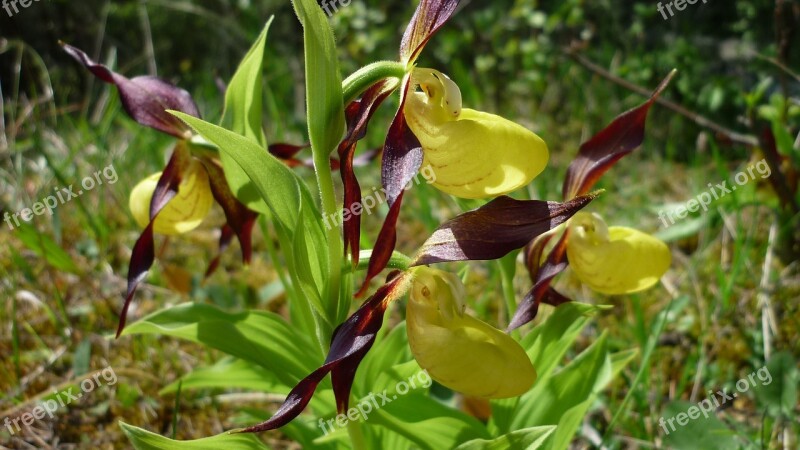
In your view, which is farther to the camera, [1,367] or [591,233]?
[1,367]

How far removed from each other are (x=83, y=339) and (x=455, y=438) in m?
1.20

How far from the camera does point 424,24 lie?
3.16ft

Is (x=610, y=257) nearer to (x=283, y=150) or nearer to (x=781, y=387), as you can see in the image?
(x=781, y=387)

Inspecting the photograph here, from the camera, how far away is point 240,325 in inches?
48.3

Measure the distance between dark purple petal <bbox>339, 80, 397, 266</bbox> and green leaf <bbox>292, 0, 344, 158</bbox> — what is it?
1.3 inches

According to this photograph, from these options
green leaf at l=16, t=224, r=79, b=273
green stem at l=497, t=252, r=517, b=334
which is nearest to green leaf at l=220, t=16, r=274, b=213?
green stem at l=497, t=252, r=517, b=334

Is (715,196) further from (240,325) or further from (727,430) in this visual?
(240,325)

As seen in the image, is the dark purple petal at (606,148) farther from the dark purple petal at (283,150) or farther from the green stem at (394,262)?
the dark purple petal at (283,150)

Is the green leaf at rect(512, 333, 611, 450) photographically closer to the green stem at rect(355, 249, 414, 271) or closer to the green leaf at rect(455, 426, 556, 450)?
the green leaf at rect(455, 426, 556, 450)

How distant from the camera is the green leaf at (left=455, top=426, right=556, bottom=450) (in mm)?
965

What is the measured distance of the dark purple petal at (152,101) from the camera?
1.30 m

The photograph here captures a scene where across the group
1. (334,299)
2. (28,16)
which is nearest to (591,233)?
(334,299)

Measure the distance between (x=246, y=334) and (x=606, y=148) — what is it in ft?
2.55

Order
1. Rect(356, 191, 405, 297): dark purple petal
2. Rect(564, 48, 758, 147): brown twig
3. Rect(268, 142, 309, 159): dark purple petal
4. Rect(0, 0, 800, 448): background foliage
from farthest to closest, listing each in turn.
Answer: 1. Rect(564, 48, 758, 147): brown twig
2. Rect(0, 0, 800, 448): background foliage
3. Rect(268, 142, 309, 159): dark purple petal
4. Rect(356, 191, 405, 297): dark purple petal
